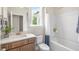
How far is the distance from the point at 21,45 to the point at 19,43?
0.11 ft

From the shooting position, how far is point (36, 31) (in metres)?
1.21

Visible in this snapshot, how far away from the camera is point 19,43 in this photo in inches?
44.4

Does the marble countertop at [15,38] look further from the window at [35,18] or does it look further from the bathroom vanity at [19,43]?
the window at [35,18]

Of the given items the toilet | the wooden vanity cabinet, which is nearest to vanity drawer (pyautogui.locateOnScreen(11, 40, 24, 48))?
the wooden vanity cabinet

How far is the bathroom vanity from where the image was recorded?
3.51 feet

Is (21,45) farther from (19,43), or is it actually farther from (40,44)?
(40,44)

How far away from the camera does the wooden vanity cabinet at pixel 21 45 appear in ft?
3.51

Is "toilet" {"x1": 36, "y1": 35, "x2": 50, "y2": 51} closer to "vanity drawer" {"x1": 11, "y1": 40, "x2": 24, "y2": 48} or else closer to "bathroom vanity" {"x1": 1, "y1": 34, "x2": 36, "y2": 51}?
"bathroom vanity" {"x1": 1, "y1": 34, "x2": 36, "y2": 51}

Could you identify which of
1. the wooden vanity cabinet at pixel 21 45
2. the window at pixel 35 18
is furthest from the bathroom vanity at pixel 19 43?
the window at pixel 35 18

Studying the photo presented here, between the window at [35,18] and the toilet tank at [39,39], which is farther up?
the window at [35,18]

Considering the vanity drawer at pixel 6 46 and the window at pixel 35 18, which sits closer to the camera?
the vanity drawer at pixel 6 46

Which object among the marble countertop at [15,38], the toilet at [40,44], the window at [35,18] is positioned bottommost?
the toilet at [40,44]
